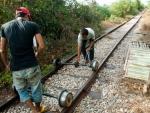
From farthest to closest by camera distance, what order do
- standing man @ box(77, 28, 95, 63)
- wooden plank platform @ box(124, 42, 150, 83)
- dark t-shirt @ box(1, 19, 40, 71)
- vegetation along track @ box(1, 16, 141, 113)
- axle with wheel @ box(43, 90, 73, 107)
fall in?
1. standing man @ box(77, 28, 95, 63)
2. wooden plank platform @ box(124, 42, 150, 83)
3. vegetation along track @ box(1, 16, 141, 113)
4. axle with wheel @ box(43, 90, 73, 107)
5. dark t-shirt @ box(1, 19, 40, 71)

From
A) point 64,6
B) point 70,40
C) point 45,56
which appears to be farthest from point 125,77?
point 64,6

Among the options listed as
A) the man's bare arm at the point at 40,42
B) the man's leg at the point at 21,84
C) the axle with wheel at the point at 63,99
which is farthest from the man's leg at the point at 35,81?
the axle with wheel at the point at 63,99

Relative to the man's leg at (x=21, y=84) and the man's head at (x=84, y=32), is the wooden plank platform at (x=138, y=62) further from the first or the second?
the man's leg at (x=21, y=84)

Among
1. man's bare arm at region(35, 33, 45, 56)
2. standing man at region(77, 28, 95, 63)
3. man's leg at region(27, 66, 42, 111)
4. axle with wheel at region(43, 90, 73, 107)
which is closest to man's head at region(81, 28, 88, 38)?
standing man at region(77, 28, 95, 63)

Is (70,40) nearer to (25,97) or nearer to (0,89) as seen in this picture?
(0,89)

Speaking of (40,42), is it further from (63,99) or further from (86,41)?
(86,41)

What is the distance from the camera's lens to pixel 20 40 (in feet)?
16.8

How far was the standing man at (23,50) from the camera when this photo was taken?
5059 millimetres

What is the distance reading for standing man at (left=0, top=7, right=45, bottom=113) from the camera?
5.06m

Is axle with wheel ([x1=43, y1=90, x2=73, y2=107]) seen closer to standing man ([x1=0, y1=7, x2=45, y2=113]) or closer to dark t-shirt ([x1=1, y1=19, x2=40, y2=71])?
standing man ([x1=0, y1=7, x2=45, y2=113])

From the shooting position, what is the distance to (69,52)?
490 inches

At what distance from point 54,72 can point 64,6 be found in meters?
6.87

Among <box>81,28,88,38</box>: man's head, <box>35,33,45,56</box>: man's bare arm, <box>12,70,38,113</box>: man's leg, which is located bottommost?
<box>12,70,38,113</box>: man's leg

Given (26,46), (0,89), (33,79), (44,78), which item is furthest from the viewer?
(44,78)
